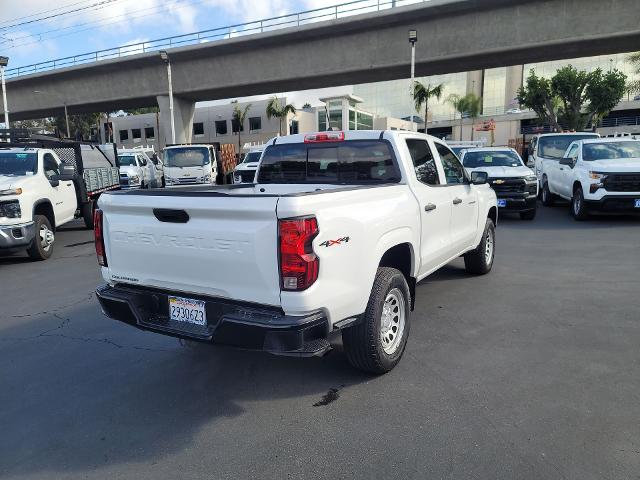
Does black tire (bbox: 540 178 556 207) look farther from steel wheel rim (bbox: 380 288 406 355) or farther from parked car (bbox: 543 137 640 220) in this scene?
steel wheel rim (bbox: 380 288 406 355)

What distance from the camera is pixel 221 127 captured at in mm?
53406

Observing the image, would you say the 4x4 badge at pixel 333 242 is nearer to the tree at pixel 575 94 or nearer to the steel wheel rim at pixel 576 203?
the steel wheel rim at pixel 576 203

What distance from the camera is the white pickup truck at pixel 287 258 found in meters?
2.95

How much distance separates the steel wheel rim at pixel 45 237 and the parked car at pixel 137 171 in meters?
10.0

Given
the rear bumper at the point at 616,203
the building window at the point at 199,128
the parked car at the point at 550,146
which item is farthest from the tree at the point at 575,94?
the building window at the point at 199,128

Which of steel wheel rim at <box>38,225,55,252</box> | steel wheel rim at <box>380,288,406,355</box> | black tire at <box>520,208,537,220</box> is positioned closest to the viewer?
steel wheel rim at <box>380,288,406,355</box>

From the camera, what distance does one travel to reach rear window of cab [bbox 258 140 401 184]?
15.2 feet

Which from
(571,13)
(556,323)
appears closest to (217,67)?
(571,13)

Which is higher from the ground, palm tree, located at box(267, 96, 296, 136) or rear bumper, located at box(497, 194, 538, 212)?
palm tree, located at box(267, 96, 296, 136)

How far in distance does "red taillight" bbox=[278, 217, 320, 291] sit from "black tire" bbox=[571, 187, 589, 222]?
1026cm

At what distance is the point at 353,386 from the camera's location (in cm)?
370

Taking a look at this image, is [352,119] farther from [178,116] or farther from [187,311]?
[187,311]

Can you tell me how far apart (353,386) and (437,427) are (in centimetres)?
77

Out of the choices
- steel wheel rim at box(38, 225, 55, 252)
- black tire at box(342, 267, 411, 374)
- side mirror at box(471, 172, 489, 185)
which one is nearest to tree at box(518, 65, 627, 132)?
side mirror at box(471, 172, 489, 185)
